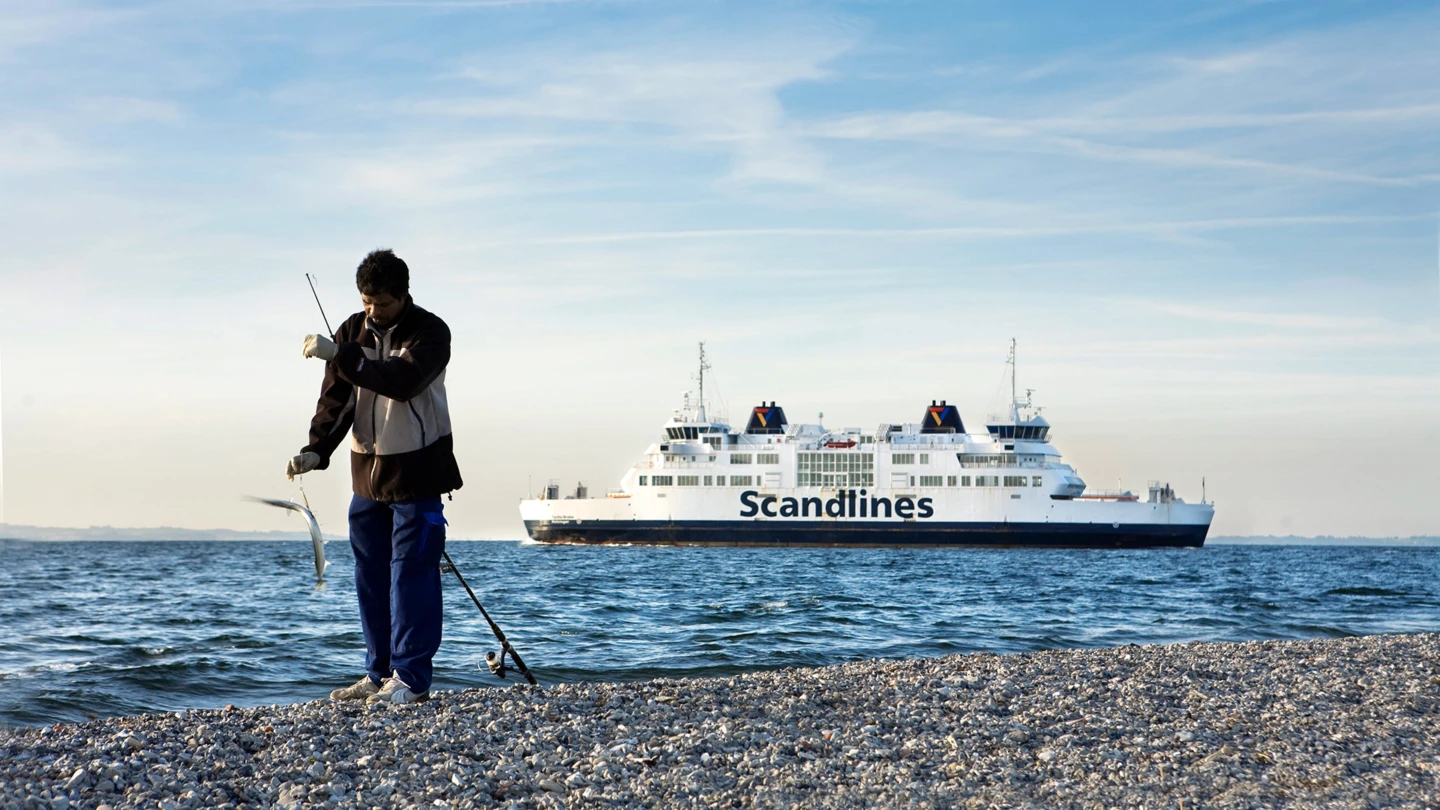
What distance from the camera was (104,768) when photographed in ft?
9.41

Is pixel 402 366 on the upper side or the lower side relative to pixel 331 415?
upper

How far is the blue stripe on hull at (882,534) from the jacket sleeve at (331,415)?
4027cm

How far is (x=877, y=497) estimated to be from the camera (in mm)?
44281

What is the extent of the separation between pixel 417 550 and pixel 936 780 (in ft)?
5.93

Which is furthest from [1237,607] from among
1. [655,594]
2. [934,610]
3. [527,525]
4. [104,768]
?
[527,525]

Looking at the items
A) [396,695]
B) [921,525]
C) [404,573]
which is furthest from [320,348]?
[921,525]

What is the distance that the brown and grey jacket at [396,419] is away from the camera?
148 inches

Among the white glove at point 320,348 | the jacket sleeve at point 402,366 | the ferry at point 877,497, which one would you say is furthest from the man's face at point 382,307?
the ferry at point 877,497

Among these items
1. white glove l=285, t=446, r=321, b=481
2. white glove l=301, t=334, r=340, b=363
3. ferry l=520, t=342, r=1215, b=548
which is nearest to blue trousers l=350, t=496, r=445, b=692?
white glove l=285, t=446, r=321, b=481

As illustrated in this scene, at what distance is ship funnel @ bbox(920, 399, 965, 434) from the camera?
46188 mm

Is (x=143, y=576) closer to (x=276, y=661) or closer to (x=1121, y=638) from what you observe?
(x=276, y=661)

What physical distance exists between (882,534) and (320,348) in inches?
1624

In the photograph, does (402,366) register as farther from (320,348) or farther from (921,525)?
(921,525)

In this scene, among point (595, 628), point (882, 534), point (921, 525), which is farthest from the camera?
point (882, 534)
